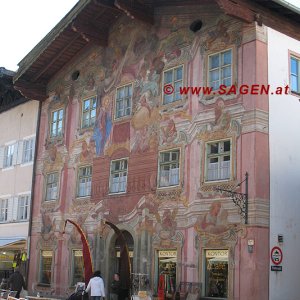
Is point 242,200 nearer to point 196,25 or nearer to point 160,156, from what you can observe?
point 160,156

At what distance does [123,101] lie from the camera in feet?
72.7

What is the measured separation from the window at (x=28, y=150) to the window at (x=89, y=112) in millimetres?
4473

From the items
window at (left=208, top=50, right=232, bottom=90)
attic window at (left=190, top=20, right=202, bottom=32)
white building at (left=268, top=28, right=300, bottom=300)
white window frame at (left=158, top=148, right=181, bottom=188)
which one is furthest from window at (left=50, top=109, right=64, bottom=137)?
white building at (left=268, top=28, right=300, bottom=300)

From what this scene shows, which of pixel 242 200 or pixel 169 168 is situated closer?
pixel 242 200

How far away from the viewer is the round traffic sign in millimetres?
16622

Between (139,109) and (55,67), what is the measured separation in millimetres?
6428

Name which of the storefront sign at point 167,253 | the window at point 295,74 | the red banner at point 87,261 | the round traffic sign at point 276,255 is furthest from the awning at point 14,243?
the window at point 295,74

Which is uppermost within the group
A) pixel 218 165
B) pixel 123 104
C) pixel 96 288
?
pixel 123 104

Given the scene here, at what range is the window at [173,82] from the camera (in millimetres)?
19942

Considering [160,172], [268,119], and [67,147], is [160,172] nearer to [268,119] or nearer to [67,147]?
[268,119]

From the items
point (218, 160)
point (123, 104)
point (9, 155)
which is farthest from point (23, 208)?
point (218, 160)

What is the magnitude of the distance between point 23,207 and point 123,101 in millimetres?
8358

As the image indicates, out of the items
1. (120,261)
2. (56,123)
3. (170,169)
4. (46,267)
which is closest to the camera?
(170,169)

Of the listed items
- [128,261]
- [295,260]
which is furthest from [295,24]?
[128,261]
